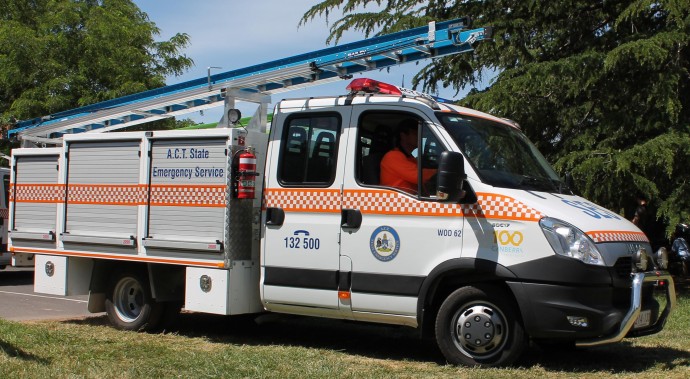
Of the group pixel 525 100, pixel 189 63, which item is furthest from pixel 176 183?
pixel 189 63

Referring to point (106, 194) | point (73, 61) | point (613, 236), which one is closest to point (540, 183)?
point (613, 236)

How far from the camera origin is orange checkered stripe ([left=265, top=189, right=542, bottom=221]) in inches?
266

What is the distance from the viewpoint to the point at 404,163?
7.38 meters

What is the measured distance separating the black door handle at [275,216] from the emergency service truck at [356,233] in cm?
1

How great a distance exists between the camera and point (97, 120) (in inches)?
401

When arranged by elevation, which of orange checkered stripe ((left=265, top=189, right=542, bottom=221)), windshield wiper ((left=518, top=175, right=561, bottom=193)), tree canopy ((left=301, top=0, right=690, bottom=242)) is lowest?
→ orange checkered stripe ((left=265, top=189, right=542, bottom=221))

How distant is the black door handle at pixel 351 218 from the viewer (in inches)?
293

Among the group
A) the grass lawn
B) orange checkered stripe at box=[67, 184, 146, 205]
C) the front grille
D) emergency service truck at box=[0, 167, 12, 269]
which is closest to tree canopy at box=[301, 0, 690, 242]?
the grass lawn

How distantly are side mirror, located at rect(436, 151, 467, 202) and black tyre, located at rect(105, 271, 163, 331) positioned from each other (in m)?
3.96

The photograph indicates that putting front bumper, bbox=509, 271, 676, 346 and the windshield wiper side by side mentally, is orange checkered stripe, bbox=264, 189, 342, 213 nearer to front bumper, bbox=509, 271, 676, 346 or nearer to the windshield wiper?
the windshield wiper

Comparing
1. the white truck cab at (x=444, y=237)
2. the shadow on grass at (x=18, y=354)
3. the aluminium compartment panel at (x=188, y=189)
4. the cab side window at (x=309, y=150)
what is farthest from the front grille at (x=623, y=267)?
the shadow on grass at (x=18, y=354)

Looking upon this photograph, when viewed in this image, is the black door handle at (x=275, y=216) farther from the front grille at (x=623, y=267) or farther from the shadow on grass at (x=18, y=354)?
the front grille at (x=623, y=267)

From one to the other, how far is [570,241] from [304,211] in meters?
2.55

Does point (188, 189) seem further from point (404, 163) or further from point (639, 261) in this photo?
point (639, 261)
